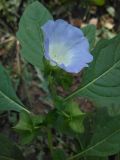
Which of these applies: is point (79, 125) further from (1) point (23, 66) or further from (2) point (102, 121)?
(1) point (23, 66)

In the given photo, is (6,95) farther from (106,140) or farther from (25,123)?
(106,140)

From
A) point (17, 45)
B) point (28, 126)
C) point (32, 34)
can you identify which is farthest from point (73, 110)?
point (17, 45)

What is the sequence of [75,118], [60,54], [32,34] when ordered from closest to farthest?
[75,118]
[60,54]
[32,34]

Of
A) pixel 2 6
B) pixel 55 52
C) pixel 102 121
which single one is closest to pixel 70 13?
pixel 2 6

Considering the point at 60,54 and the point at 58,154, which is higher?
the point at 60,54

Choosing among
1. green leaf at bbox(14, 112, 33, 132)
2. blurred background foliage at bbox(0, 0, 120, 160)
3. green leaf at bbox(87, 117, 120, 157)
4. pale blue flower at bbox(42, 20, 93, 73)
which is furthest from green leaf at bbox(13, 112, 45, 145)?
blurred background foliage at bbox(0, 0, 120, 160)

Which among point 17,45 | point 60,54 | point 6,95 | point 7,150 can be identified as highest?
point 60,54

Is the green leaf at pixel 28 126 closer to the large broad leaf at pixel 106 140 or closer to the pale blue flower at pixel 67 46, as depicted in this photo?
the pale blue flower at pixel 67 46
